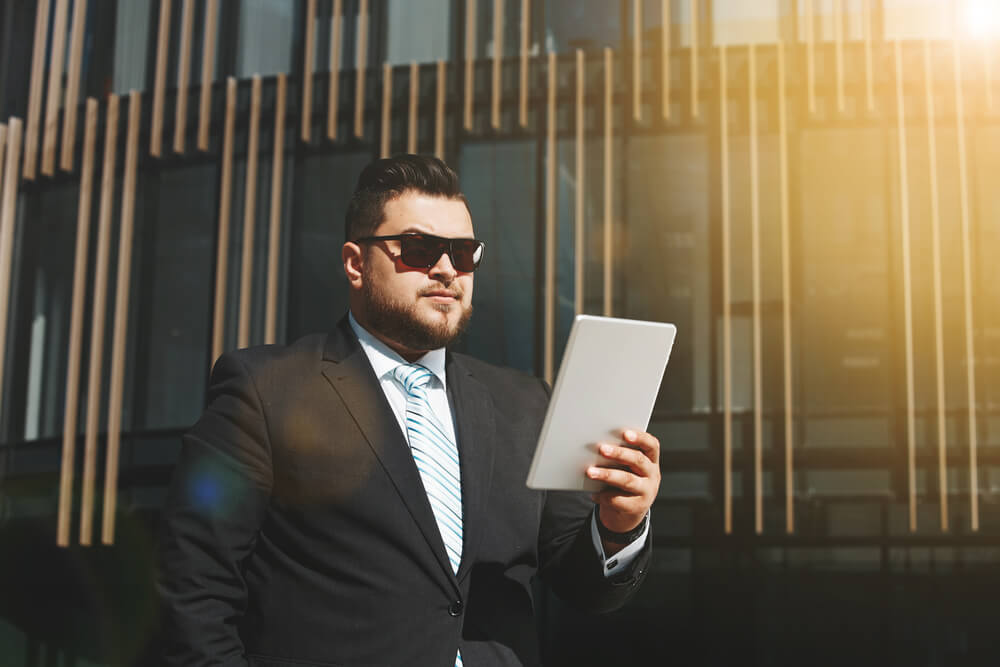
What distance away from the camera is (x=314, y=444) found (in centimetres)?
182

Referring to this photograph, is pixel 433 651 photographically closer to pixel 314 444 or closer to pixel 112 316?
pixel 314 444

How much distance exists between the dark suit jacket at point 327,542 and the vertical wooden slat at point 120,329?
3.09 metres

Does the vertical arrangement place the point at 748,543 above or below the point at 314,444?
below

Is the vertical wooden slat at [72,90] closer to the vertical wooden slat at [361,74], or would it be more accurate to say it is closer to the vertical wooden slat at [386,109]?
the vertical wooden slat at [361,74]

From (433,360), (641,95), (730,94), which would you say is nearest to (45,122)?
(641,95)

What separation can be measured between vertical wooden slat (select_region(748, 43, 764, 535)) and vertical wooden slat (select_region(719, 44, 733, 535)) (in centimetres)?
12

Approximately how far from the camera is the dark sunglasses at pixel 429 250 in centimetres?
196

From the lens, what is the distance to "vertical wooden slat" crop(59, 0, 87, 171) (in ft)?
16.1

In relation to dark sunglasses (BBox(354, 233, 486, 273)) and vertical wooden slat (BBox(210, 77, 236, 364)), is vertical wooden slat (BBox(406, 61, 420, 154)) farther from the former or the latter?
dark sunglasses (BBox(354, 233, 486, 273))

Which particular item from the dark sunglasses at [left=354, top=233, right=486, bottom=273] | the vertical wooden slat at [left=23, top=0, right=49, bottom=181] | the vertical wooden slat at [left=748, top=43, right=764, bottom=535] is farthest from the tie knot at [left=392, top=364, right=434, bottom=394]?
the vertical wooden slat at [left=23, top=0, right=49, bottom=181]

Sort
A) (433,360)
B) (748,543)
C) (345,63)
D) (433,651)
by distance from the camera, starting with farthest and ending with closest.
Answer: (345,63) → (748,543) → (433,360) → (433,651)

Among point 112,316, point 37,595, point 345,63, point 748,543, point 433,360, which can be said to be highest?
point 345,63

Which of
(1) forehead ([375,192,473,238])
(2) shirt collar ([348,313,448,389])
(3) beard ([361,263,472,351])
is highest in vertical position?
(1) forehead ([375,192,473,238])

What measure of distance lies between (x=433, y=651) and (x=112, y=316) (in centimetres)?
397
